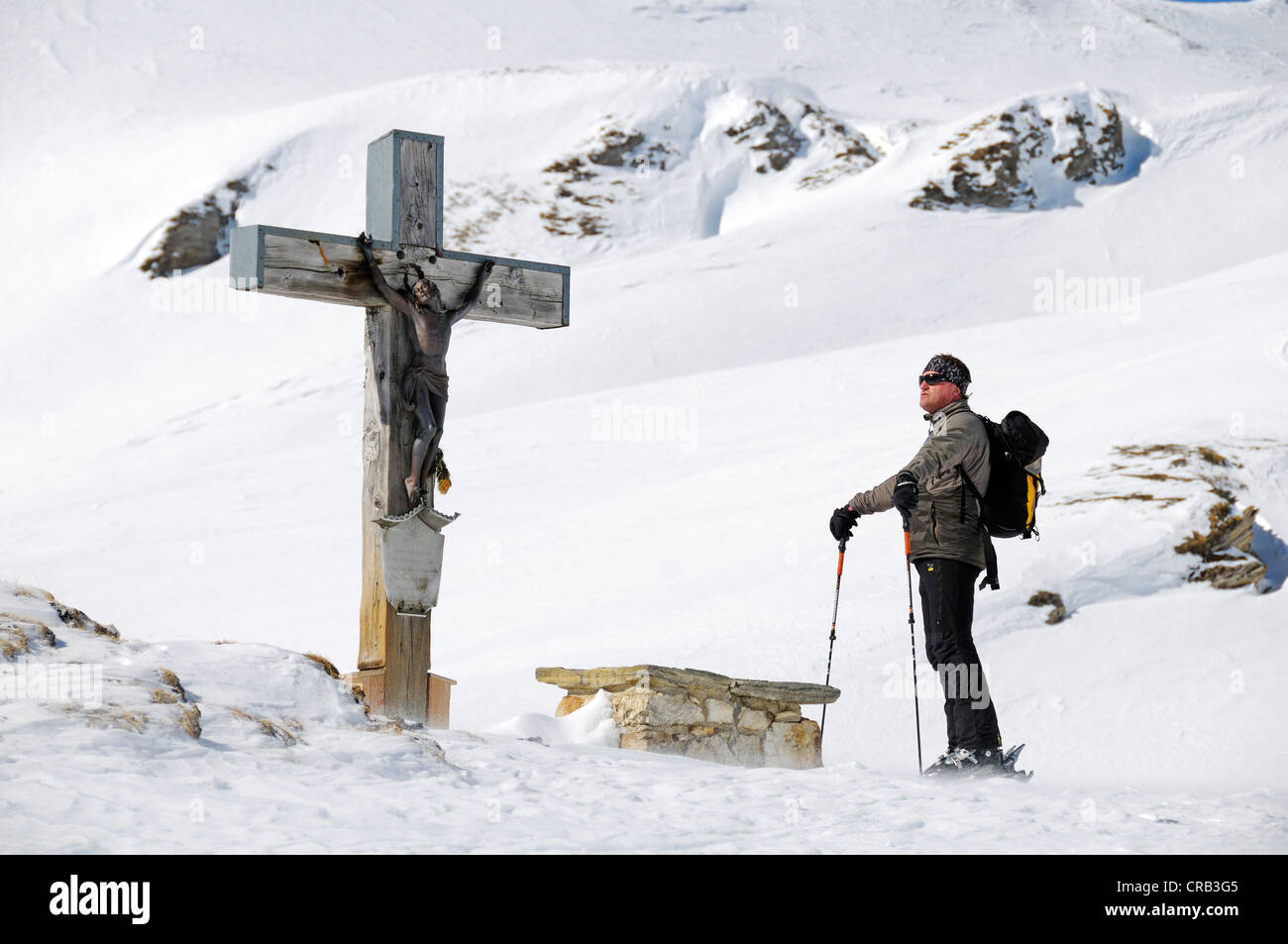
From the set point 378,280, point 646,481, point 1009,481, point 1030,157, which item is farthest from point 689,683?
point 1030,157

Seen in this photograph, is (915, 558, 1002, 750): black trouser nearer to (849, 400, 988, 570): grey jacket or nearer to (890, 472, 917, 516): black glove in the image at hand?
(849, 400, 988, 570): grey jacket

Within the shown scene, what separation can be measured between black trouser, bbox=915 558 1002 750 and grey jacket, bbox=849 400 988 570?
75 millimetres

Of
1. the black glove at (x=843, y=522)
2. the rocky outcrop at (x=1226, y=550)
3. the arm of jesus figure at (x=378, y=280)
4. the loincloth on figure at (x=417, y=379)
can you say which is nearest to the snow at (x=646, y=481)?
the rocky outcrop at (x=1226, y=550)

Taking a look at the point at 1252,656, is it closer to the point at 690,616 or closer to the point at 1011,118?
the point at 690,616

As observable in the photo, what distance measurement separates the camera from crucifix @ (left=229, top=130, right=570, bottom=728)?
647 cm

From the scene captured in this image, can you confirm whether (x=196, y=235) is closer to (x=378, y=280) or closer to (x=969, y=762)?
(x=378, y=280)

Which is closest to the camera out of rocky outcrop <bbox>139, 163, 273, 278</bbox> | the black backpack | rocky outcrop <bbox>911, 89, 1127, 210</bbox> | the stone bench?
the black backpack

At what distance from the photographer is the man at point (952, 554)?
6.14 m

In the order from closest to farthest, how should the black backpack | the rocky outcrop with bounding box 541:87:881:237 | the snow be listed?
the snow, the black backpack, the rocky outcrop with bounding box 541:87:881:237

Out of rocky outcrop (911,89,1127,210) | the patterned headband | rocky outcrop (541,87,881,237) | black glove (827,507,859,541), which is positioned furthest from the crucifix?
rocky outcrop (541,87,881,237)

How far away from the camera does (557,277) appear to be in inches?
295

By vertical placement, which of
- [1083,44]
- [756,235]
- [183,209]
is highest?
[1083,44]

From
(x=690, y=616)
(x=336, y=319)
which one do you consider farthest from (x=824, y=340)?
(x=690, y=616)
